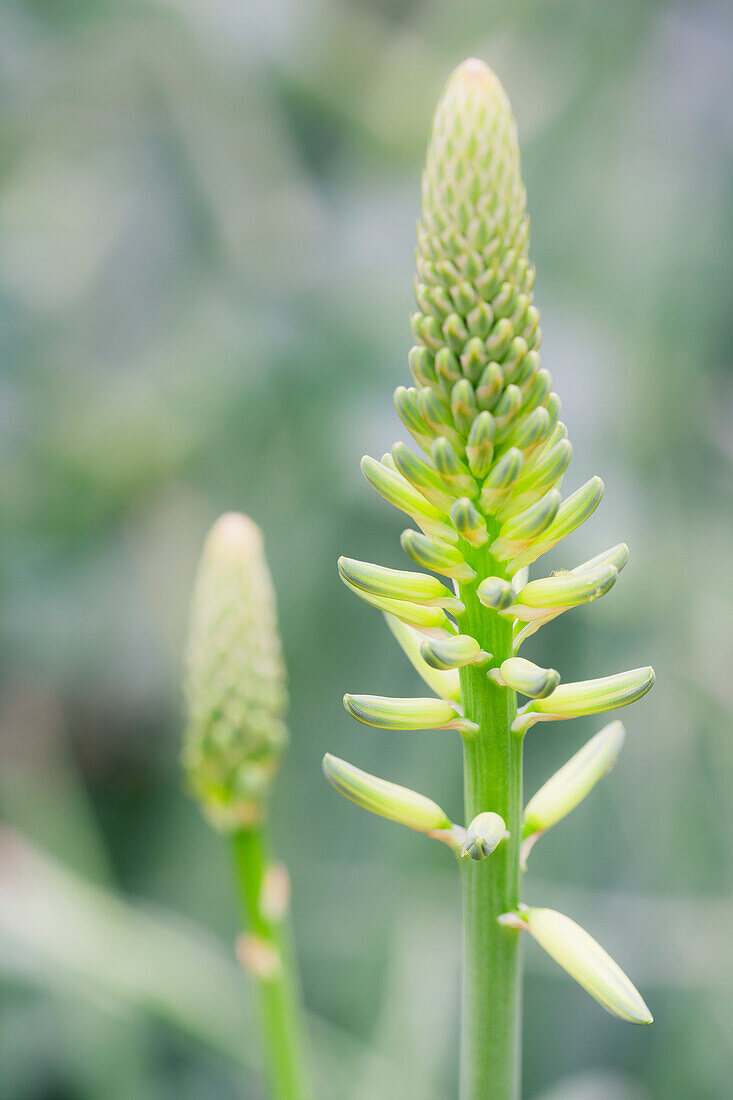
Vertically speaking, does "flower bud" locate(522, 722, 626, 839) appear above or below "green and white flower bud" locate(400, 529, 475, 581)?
below

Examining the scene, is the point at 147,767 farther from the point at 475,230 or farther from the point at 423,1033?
the point at 475,230

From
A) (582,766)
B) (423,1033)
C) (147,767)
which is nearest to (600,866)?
(423,1033)

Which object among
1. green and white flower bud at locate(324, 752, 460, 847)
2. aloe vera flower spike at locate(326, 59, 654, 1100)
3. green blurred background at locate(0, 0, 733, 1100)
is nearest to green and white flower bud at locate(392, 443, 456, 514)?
aloe vera flower spike at locate(326, 59, 654, 1100)

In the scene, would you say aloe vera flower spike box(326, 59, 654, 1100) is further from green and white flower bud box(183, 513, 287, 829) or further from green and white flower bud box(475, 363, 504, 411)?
green and white flower bud box(183, 513, 287, 829)

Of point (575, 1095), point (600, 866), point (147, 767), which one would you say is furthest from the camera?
point (147, 767)

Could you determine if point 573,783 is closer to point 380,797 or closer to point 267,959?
point 380,797

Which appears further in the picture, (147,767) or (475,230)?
(147,767)

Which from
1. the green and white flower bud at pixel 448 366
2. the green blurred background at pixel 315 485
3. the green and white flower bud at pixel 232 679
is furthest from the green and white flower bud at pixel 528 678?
the green blurred background at pixel 315 485
